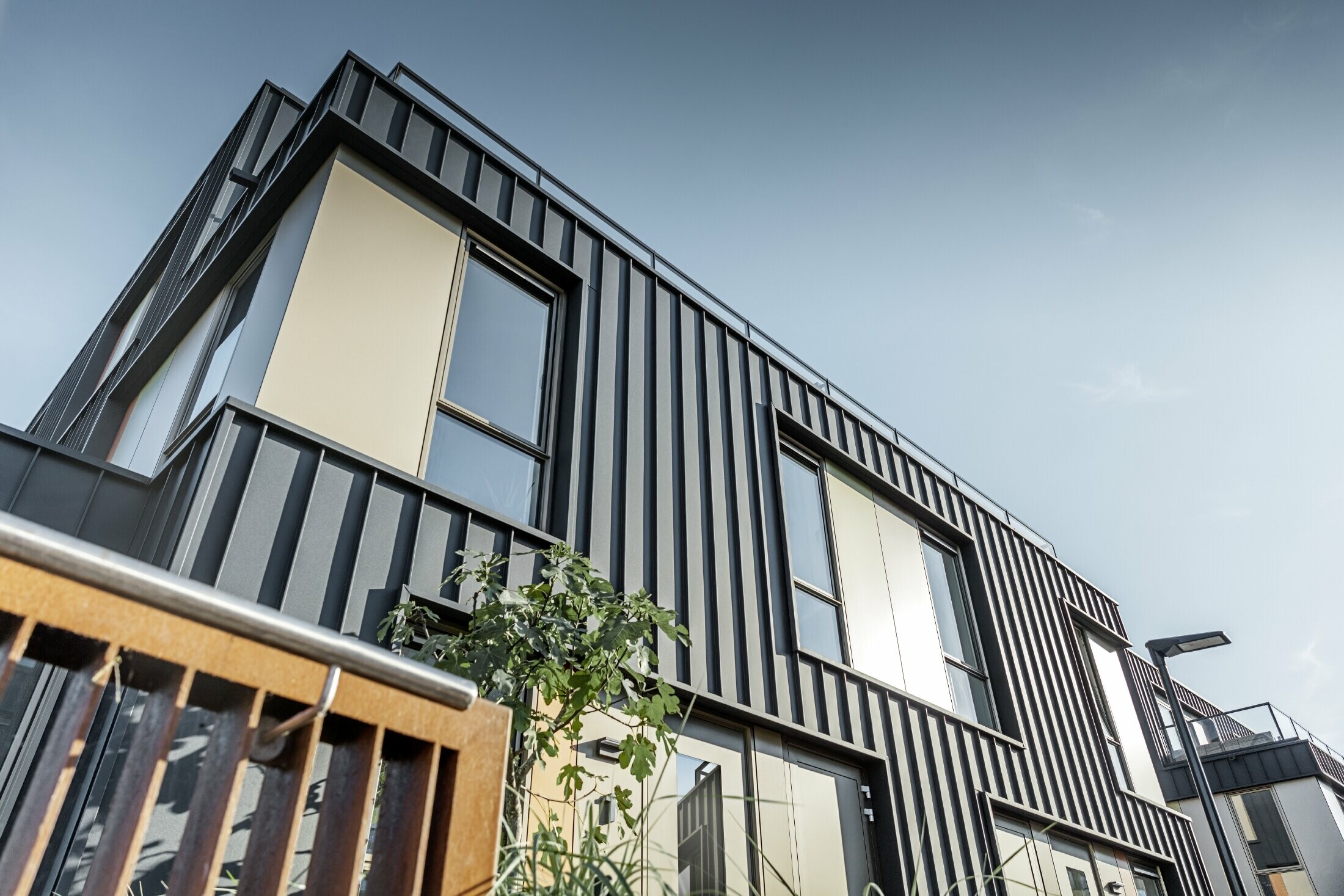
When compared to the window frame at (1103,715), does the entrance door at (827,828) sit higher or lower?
lower

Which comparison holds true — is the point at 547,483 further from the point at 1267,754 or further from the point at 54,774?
the point at 1267,754

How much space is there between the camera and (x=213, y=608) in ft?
2.53

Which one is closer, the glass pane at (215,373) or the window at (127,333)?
the glass pane at (215,373)

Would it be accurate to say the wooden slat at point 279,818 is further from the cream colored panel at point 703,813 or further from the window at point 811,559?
the window at point 811,559

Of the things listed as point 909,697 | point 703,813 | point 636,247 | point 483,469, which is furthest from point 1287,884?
point 483,469

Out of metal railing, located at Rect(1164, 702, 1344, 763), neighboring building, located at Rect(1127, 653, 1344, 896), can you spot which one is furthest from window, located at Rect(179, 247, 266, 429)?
metal railing, located at Rect(1164, 702, 1344, 763)

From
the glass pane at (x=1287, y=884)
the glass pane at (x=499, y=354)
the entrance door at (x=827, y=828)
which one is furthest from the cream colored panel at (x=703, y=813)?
the glass pane at (x=1287, y=884)

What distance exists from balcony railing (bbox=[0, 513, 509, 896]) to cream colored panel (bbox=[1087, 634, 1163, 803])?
9.73 metres

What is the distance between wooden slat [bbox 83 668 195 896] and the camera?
699mm

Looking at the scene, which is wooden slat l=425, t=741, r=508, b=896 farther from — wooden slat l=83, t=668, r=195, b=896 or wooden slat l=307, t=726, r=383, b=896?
wooden slat l=83, t=668, r=195, b=896

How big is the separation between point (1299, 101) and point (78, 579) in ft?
40.1

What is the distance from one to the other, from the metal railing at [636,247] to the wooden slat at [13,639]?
16.6 feet

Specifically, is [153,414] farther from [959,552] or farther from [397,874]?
[959,552]

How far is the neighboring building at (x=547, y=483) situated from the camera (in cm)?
342
